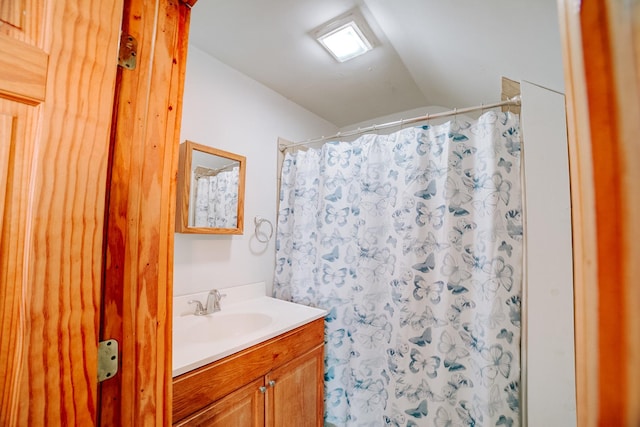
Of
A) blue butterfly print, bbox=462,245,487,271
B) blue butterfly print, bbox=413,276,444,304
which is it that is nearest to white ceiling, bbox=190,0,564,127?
blue butterfly print, bbox=462,245,487,271

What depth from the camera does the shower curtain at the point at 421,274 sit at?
1.06m

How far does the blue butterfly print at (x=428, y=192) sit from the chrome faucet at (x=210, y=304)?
129 cm

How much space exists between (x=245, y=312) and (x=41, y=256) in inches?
45.8

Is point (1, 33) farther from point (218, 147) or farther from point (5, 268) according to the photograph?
point (218, 147)

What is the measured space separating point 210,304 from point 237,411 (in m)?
0.56

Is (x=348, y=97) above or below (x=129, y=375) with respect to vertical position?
above

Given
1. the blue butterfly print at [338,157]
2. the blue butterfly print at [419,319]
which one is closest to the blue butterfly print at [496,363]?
the blue butterfly print at [419,319]

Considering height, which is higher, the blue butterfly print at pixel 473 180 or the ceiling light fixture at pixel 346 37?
the ceiling light fixture at pixel 346 37

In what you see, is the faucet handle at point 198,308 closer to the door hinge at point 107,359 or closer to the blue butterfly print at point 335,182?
the door hinge at point 107,359

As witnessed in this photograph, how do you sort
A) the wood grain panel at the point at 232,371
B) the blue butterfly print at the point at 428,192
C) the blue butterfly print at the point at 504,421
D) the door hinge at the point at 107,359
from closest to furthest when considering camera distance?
1. the door hinge at the point at 107,359
2. the wood grain panel at the point at 232,371
3. the blue butterfly print at the point at 504,421
4. the blue butterfly print at the point at 428,192

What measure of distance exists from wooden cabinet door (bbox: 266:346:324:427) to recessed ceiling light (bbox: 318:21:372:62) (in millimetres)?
1772

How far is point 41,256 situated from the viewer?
36cm

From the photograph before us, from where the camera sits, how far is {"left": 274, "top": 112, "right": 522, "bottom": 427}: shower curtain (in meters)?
1.06

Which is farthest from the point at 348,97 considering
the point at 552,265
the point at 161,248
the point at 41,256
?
the point at 41,256
